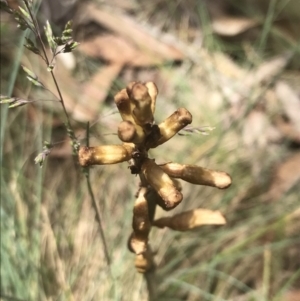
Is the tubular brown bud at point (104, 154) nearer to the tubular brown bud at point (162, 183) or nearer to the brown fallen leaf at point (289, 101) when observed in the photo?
the tubular brown bud at point (162, 183)

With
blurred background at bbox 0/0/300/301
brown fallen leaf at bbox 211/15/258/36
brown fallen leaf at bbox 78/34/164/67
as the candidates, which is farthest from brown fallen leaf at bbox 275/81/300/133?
brown fallen leaf at bbox 78/34/164/67

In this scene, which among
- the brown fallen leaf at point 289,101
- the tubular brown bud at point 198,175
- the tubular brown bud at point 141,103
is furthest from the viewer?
the brown fallen leaf at point 289,101

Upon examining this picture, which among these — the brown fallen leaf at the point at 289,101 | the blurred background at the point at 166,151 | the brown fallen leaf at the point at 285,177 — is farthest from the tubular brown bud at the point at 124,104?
the brown fallen leaf at the point at 289,101

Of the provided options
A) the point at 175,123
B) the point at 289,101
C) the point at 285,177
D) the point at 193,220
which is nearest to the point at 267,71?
the point at 289,101

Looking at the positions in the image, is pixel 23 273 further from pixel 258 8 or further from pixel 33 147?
pixel 258 8

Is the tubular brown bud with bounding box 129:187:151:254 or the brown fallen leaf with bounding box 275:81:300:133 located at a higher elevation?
the brown fallen leaf with bounding box 275:81:300:133

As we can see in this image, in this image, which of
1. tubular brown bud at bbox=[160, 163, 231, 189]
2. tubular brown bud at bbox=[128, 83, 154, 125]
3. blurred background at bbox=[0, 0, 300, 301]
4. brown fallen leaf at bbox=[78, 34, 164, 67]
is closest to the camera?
tubular brown bud at bbox=[128, 83, 154, 125]

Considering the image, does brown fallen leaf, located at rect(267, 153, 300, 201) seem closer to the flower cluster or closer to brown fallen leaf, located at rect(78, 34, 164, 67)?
brown fallen leaf, located at rect(78, 34, 164, 67)
